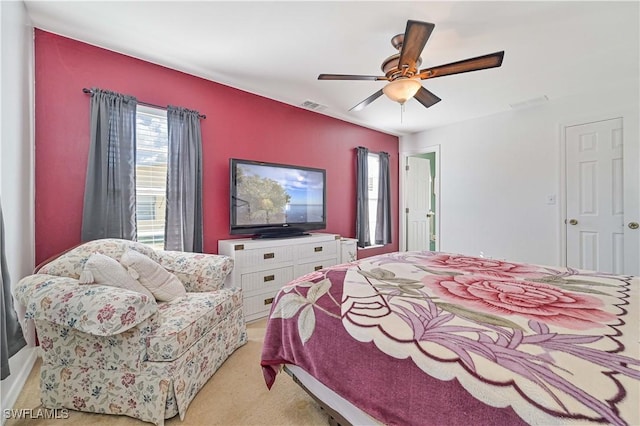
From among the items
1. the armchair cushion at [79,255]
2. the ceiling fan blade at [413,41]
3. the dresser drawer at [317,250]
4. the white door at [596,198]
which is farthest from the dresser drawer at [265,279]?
the white door at [596,198]

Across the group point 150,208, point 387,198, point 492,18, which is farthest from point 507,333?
point 387,198

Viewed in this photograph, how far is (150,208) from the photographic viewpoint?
2504 millimetres

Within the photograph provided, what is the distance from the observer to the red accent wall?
2025mm

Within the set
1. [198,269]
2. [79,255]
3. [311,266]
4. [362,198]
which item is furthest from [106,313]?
[362,198]

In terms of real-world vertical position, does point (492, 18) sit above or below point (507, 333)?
above

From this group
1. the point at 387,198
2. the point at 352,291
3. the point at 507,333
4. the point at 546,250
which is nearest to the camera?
the point at 507,333

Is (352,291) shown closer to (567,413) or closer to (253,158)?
(567,413)

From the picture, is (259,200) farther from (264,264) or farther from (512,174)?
(512,174)

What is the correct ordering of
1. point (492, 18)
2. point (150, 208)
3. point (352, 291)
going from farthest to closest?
1. point (150, 208)
2. point (492, 18)
3. point (352, 291)

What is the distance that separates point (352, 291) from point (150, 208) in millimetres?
2182

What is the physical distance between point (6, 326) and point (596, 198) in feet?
16.5

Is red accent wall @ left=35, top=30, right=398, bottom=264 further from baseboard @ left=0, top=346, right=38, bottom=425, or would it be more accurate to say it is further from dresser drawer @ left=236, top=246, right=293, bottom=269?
baseboard @ left=0, top=346, right=38, bottom=425

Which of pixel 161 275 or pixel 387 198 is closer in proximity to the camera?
pixel 161 275

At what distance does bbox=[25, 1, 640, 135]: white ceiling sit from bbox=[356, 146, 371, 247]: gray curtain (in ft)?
4.31
